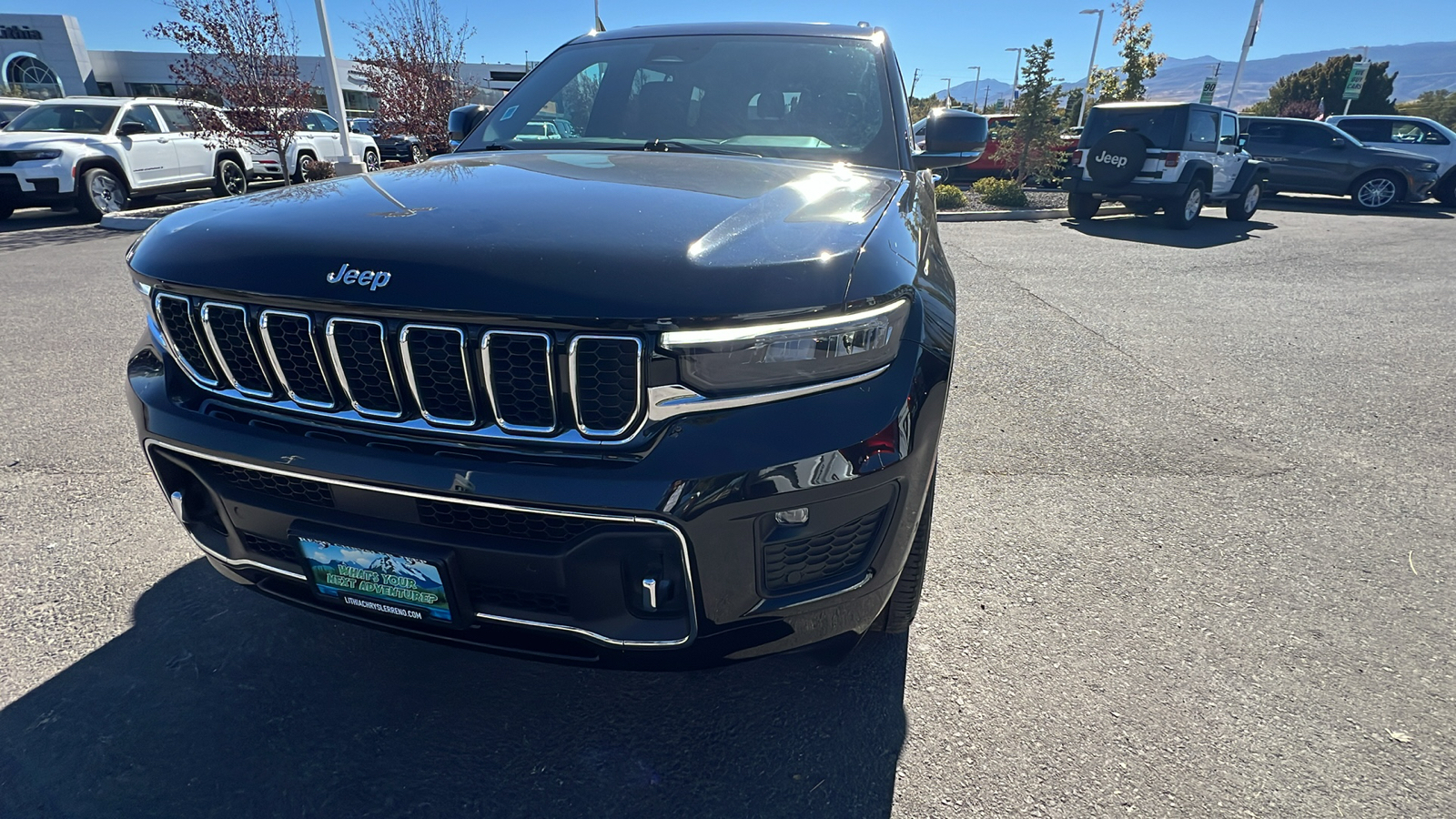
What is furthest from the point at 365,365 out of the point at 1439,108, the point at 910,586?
the point at 1439,108

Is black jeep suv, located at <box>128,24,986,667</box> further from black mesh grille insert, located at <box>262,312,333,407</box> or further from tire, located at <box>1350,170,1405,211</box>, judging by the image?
tire, located at <box>1350,170,1405,211</box>

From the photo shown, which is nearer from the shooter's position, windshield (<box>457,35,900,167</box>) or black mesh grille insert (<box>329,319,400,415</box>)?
black mesh grille insert (<box>329,319,400,415</box>)

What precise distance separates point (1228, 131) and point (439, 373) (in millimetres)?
13876

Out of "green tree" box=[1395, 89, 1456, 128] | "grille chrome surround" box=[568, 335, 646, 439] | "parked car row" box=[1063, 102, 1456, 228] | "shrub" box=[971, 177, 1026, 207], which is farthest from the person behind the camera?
"green tree" box=[1395, 89, 1456, 128]

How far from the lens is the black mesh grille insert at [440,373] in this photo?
140cm

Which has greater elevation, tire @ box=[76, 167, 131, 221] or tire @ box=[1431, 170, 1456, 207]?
tire @ box=[76, 167, 131, 221]

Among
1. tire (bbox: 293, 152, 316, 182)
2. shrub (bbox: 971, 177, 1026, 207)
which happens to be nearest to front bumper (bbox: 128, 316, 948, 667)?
shrub (bbox: 971, 177, 1026, 207)

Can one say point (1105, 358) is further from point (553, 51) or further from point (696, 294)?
point (696, 294)

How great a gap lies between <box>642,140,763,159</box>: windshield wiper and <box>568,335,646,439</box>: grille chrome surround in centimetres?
135

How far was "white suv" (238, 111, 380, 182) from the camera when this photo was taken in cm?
1273

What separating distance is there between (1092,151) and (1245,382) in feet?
26.5

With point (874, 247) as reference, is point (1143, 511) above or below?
below

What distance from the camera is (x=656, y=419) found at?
138 centimetres

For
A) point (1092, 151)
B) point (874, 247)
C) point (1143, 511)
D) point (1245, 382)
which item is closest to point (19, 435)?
point (874, 247)
